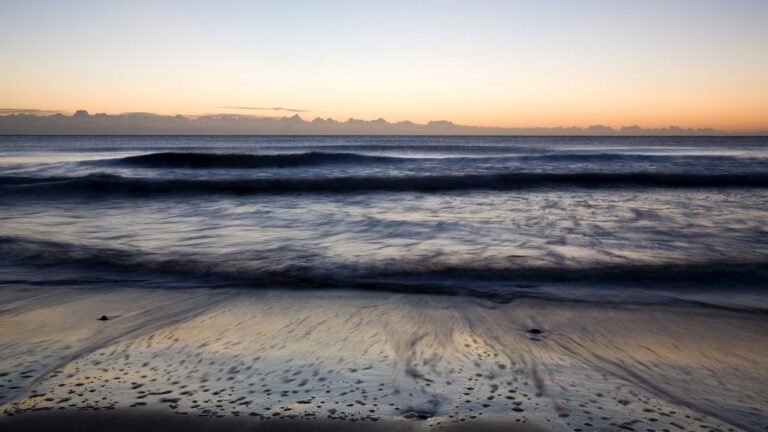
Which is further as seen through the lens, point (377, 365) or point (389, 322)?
point (389, 322)

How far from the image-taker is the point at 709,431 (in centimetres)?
191

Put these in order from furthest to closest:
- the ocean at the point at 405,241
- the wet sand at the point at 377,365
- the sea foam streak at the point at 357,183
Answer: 1. the sea foam streak at the point at 357,183
2. the ocean at the point at 405,241
3. the wet sand at the point at 377,365

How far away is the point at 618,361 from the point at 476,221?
533 cm

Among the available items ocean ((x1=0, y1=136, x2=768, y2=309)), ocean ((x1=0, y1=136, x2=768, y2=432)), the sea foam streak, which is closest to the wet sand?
ocean ((x1=0, y1=136, x2=768, y2=432))

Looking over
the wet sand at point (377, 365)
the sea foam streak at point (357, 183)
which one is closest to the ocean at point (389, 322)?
the wet sand at point (377, 365)

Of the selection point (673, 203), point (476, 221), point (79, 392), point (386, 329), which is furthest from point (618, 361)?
point (673, 203)

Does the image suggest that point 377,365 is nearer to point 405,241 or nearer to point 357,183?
point 405,241

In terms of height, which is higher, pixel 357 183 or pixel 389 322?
pixel 357 183

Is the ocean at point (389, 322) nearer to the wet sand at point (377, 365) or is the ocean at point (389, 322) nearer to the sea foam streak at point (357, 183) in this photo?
the wet sand at point (377, 365)

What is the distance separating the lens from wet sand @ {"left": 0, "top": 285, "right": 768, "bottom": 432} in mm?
2023

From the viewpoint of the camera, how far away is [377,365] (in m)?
2.54

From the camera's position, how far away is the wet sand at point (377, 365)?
79.7 inches

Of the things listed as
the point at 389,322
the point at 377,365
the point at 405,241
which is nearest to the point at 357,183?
the point at 405,241

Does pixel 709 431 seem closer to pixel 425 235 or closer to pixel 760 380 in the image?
pixel 760 380
